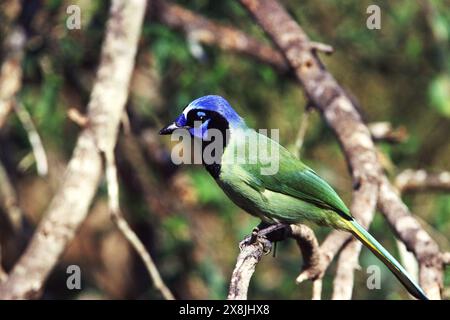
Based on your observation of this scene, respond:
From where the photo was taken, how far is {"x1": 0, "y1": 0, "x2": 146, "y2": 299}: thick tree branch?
3.85 meters

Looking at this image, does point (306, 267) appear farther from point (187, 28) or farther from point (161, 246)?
point (161, 246)

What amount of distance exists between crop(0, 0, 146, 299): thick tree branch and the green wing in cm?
82

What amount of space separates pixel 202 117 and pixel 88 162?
65 cm

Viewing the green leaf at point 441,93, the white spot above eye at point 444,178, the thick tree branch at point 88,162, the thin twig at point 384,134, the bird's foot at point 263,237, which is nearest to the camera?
the bird's foot at point 263,237

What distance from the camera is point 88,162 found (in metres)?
4.11

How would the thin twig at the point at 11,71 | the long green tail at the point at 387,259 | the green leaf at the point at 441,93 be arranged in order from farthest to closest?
the green leaf at the point at 441,93 → the thin twig at the point at 11,71 → the long green tail at the point at 387,259

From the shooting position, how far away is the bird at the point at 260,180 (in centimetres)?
385

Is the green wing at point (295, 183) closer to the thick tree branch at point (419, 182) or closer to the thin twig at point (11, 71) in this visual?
the thick tree branch at point (419, 182)

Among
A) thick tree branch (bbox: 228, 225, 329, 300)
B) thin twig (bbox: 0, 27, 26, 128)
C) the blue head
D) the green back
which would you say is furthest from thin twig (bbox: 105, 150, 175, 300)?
thin twig (bbox: 0, 27, 26, 128)

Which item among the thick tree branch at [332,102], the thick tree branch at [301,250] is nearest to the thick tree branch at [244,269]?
the thick tree branch at [301,250]

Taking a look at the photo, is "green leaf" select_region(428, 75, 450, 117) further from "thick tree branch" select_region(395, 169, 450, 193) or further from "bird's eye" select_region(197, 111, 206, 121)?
"bird's eye" select_region(197, 111, 206, 121)

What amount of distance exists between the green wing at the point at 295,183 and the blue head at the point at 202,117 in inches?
10.7

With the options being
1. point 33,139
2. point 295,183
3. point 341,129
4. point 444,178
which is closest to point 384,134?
point 444,178
